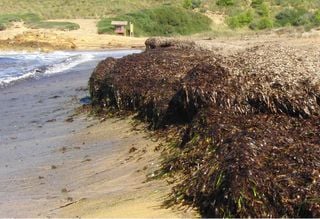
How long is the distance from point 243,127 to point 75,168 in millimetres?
2024

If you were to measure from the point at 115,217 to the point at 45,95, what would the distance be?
30.3 feet

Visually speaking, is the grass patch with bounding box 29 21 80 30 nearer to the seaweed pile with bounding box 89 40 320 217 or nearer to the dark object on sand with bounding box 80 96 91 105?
the dark object on sand with bounding box 80 96 91 105

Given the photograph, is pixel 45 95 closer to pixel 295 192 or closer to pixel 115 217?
pixel 115 217

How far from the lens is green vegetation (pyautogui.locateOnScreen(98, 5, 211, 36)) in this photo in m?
48.2

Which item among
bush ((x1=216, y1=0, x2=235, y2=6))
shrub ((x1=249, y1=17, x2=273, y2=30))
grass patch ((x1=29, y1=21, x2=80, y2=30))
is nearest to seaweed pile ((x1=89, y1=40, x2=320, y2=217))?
shrub ((x1=249, y1=17, x2=273, y2=30))

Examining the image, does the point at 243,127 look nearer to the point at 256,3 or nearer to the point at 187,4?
the point at 187,4

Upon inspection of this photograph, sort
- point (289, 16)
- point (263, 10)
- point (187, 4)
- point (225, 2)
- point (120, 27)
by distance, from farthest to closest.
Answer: point (225, 2)
point (187, 4)
point (263, 10)
point (289, 16)
point (120, 27)

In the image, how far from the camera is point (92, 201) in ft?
18.6

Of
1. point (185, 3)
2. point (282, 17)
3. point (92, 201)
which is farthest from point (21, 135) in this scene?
point (185, 3)

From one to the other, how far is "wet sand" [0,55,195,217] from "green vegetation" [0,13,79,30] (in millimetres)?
36119

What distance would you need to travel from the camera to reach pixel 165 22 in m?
50.5

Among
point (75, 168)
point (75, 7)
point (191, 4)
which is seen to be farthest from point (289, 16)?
point (75, 168)

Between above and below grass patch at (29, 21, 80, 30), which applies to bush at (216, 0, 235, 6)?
above

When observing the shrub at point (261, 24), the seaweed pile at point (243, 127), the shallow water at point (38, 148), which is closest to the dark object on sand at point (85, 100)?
the shallow water at point (38, 148)
